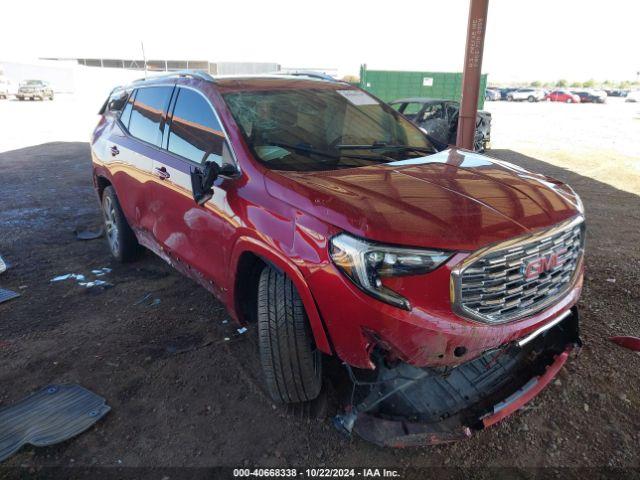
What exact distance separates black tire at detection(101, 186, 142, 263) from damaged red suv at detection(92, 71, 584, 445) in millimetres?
1293

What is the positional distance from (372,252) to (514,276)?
0.71 metres

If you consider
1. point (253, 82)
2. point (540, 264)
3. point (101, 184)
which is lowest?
point (101, 184)

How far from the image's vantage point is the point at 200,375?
3.19m

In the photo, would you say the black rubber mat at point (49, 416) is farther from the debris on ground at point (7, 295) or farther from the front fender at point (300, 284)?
the debris on ground at point (7, 295)

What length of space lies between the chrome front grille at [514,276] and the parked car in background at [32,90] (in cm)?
3960

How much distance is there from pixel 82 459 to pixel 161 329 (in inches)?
52.8

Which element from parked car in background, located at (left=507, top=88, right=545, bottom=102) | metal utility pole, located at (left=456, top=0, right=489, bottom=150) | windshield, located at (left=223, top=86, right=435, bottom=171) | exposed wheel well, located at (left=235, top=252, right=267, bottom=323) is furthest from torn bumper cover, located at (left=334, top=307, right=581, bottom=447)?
parked car in background, located at (left=507, top=88, right=545, bottom=102)

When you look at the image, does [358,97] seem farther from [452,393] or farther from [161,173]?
[452,393]

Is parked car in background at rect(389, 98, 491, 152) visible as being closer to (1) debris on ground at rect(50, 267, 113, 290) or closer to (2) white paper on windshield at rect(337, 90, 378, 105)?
(2) white paper on windshield at rect(337, 90, 378, 105)

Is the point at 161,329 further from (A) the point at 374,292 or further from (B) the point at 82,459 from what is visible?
(A) the point at 374,292

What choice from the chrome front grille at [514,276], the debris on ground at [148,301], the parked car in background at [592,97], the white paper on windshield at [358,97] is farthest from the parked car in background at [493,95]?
the chrome front grille at [514,276]

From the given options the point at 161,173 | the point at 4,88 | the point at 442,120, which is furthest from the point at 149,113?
the point at 4,88

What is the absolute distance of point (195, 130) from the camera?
11.0 ft

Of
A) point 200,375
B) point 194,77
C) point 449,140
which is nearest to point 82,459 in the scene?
point 200,375
